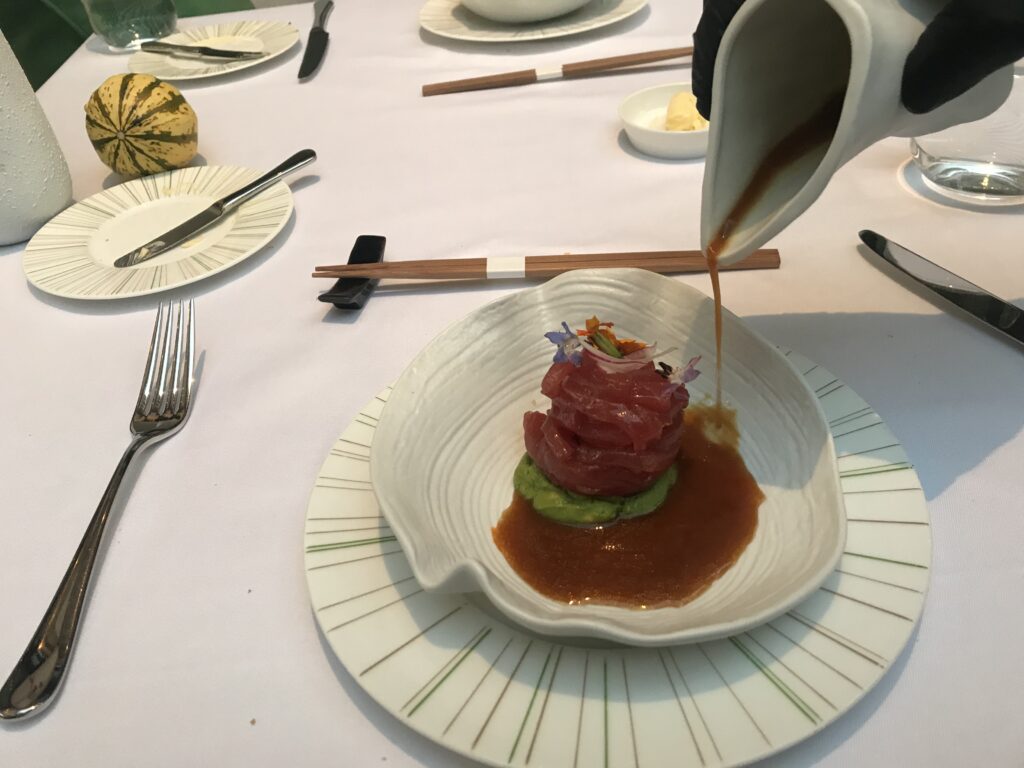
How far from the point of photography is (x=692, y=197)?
1404 millimetres

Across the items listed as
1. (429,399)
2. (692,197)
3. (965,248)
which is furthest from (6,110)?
(965,248)

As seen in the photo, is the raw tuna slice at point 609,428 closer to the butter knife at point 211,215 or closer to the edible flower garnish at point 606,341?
the edible flower garnish at point 606,341

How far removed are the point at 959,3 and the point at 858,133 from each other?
0.40 ft

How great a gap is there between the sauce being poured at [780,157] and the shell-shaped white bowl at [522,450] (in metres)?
0.14

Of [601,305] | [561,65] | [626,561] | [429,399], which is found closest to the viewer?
[626,561]

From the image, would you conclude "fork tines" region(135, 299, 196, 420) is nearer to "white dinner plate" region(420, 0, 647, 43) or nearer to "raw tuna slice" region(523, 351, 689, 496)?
"raw tuna slice" region(523, 351, 689, 496)

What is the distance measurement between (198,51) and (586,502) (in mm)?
1876

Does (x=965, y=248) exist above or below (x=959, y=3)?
below

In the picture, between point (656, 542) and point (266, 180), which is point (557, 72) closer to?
point (266, 180)

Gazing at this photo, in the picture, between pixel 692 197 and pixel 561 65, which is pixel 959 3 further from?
pixel 561 65

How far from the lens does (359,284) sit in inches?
49.3

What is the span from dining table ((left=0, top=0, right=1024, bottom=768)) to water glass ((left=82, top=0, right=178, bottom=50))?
0.50 m

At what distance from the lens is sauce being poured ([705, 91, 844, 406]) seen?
829mm

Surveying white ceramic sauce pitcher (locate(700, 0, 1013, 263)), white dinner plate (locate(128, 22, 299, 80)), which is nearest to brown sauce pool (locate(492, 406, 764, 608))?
white ceramic sauce pitcher (locate(700, 0, 1013, 263))
